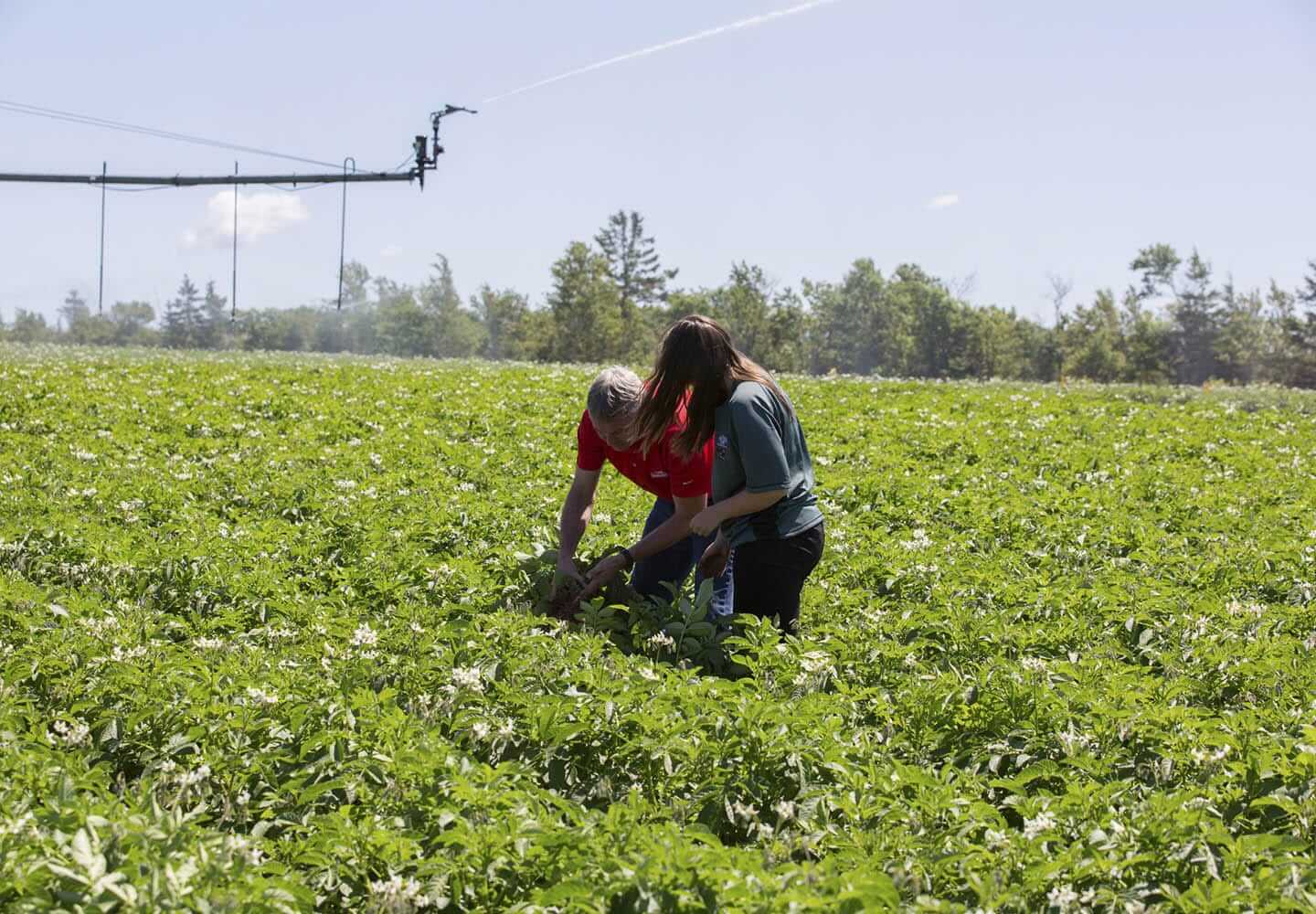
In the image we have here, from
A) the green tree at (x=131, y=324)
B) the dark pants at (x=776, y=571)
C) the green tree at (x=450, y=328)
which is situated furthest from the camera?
the green tree at (x=131, y=324)

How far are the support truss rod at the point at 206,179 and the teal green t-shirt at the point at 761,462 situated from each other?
1654cm

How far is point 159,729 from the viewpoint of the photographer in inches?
146

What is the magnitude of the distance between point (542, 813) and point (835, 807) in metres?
0.99

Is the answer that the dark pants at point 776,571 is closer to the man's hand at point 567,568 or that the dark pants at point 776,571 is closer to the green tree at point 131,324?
the man's hand at point 567,568

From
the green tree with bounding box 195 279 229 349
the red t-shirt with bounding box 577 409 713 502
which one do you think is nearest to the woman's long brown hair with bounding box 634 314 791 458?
the red t-shirt with bounding box 577 409 713 502

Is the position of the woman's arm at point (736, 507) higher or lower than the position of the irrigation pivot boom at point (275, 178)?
lower

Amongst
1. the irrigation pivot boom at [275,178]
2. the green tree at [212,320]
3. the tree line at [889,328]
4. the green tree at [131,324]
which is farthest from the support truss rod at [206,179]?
the green tree at [212,320]

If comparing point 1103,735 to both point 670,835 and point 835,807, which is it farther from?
point 670,835

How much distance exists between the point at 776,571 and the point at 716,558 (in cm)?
29

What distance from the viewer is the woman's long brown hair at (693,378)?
4.64 m

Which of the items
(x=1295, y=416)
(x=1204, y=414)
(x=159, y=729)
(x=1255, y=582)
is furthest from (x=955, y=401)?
(x=159, y=729)

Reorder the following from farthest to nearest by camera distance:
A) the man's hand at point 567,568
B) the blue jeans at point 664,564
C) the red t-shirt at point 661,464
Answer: the blue jeans at point 664,564, the man's hand at point 567,568, the red t-shirt at point 661,464

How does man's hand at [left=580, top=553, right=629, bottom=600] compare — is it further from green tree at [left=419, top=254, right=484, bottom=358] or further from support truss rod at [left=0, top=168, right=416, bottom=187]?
green tree at [left=419, top=254, right=484, bottom=358]

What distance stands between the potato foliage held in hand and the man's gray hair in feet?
3.34
